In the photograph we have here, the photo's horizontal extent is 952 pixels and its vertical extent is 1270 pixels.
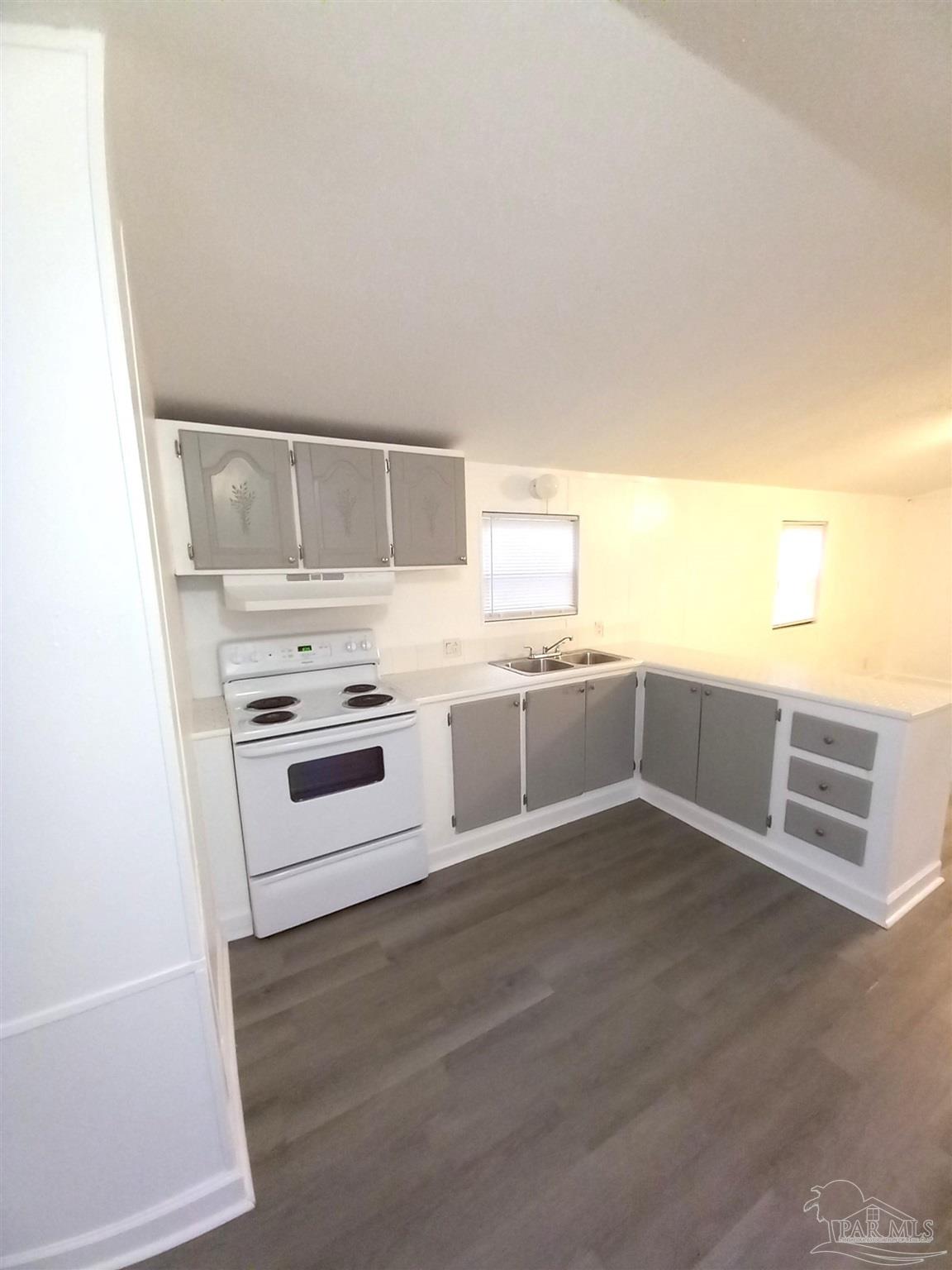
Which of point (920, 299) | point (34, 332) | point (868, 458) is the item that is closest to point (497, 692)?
point (34, 332)

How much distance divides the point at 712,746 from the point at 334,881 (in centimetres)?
205

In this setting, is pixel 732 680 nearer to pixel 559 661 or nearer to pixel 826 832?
pixel 826 832

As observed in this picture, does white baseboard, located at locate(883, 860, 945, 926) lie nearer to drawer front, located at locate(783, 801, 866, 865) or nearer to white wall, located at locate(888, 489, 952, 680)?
drawer front, located at locate(783, 801, 866, 865)

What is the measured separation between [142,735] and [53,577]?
326 millimetres

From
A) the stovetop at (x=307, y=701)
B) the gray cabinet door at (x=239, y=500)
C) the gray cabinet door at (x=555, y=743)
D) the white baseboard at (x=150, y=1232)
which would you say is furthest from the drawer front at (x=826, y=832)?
the gray cabinet door at (x=239, y=500)

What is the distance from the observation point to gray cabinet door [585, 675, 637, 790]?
271 centimetres

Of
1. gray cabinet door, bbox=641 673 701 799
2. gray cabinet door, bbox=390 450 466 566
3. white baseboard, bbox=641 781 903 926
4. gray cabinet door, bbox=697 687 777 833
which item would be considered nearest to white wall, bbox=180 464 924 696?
gray cabinet door, bbox=390 450 466 566

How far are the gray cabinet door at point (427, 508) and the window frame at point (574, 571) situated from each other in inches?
18.9

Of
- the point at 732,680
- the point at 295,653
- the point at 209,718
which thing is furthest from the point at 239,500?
the point at 732,680

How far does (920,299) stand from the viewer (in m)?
1.90

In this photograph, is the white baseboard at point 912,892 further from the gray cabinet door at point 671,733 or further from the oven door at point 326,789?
the oven door at point 326,789

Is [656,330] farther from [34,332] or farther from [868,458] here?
[868,458]

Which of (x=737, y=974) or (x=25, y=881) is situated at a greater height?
(x=25, y=881)

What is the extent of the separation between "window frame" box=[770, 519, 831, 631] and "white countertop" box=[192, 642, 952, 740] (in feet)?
6.47
